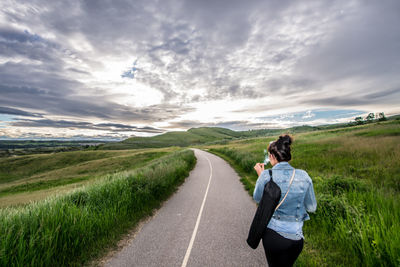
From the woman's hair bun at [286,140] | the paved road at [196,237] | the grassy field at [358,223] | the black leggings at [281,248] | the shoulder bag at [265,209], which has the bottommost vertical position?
the paved road at [196,237]

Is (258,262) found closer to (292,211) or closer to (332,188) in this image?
(292,211)

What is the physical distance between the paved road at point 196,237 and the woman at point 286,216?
222 centimetres

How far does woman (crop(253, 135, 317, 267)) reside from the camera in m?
2.18

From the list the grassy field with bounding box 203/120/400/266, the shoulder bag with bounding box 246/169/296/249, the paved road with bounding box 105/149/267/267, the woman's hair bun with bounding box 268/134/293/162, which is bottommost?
the paved road with bounding box 105/149/267/267

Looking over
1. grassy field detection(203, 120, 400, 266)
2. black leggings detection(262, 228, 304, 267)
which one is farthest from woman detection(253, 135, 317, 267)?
grassy field detection(203, 120, 400, 266)

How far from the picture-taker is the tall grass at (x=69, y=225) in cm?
330

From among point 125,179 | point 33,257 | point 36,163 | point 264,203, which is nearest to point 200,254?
point 264,203

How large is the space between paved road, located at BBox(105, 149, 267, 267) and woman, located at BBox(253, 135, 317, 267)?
7.27ft

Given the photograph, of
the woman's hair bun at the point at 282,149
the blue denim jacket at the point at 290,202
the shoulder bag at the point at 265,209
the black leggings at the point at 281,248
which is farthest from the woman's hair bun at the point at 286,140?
the black leggings at the point at 281,248

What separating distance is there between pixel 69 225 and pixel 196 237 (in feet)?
11.7

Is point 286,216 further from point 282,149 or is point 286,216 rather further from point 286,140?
point 286,140

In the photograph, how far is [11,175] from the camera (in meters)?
51.7

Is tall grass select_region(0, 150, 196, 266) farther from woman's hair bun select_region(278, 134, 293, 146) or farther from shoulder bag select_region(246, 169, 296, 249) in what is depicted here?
woman's hair bun select_region(278, 134, 293, 146)

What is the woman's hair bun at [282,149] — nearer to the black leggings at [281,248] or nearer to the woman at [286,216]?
the woman at [286,216]
